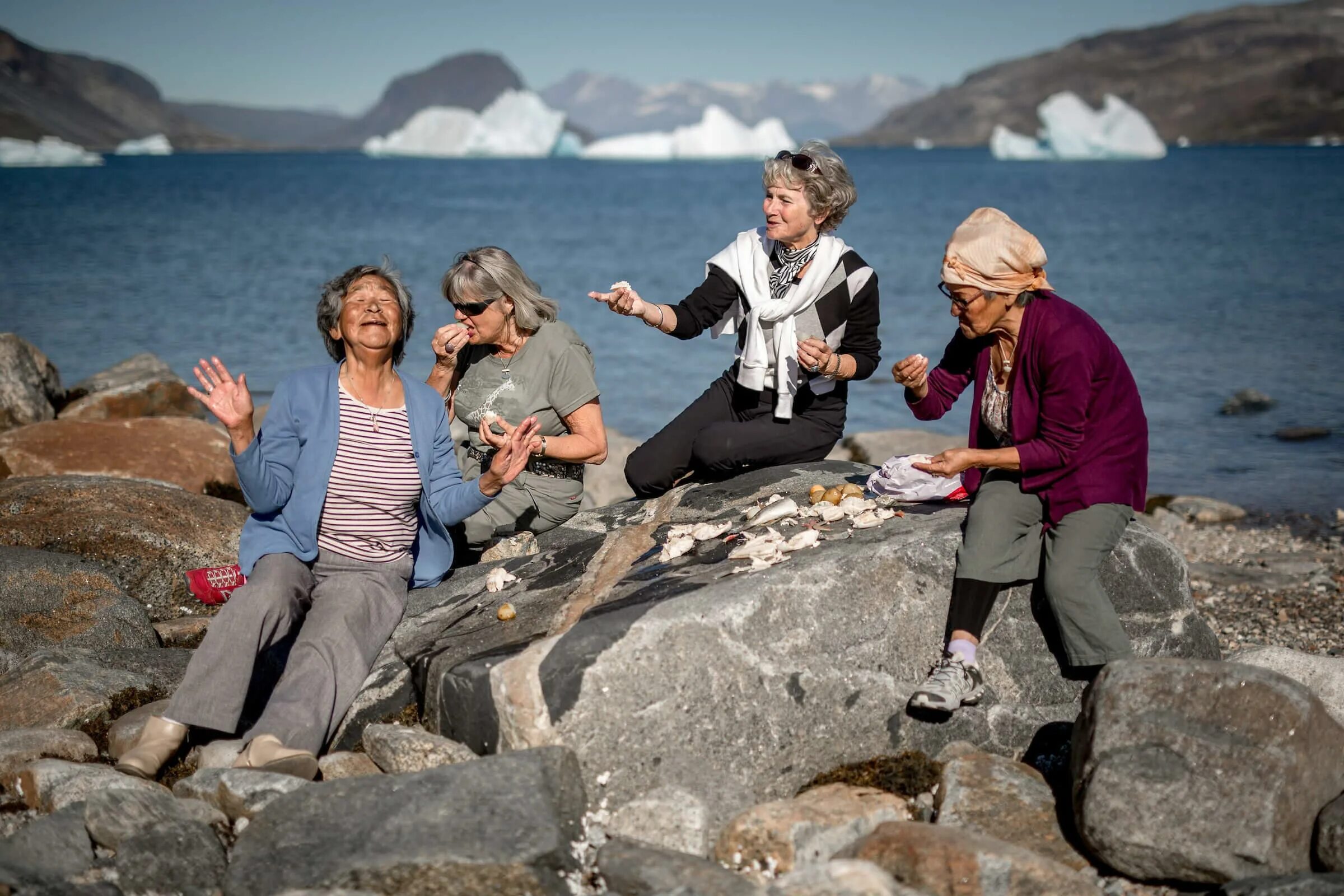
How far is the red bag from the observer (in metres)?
6.45

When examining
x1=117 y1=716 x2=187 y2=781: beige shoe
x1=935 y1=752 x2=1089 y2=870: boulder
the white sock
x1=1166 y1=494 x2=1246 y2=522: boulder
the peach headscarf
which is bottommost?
x1=1166 y1=494 x2=1246 y2=522: boulder

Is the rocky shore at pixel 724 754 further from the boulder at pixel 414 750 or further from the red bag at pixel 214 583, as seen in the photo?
the red bag at pixel 214 583

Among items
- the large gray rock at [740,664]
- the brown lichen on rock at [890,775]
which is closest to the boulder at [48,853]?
the large gray rock at [740,664]

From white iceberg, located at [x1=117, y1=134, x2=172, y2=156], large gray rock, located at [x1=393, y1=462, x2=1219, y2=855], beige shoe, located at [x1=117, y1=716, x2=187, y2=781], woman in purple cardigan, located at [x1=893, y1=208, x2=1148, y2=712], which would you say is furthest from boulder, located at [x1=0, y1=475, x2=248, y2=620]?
white iceberg, located at [x1=117, y1=134, x2=172, y2=156]

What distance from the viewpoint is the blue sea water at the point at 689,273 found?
16141 mm

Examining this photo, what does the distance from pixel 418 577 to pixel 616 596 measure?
1.23 m

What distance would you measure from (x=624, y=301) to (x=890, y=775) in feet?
9.24

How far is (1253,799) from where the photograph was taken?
3852 mm

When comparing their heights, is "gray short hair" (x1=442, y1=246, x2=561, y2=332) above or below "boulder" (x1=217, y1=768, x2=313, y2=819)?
above

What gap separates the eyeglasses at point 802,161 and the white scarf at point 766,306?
436 millimetres

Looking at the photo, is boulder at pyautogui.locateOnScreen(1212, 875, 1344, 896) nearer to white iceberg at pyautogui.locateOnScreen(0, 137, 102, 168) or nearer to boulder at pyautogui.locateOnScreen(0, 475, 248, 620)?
boulder at pyautogui.locateOnScreen(0, 475, 248, 620)

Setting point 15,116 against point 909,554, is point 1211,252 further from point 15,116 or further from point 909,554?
point 15,116

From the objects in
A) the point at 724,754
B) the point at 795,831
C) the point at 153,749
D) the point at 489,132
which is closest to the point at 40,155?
the point at 489,132

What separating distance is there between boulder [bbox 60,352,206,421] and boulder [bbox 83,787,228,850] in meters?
7.64
